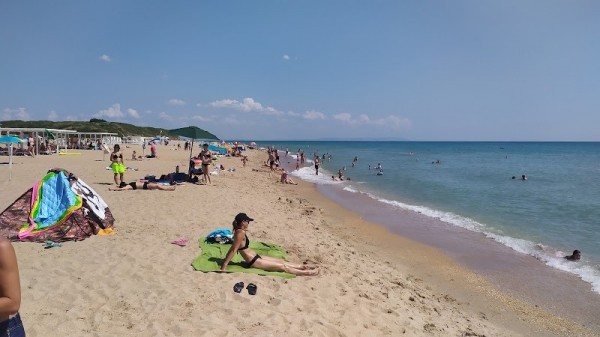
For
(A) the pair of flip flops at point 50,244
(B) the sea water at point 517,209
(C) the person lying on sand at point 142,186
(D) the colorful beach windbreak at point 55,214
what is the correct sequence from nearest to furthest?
(A) the pair of flip flops at point 50,244 → (D) the colorful beach windbreak at point 55,214 → (B) the sea water at point 517,209 → (C) the person lying on sand at point 142,186

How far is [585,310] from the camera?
712cm

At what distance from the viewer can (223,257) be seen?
7.07 meters

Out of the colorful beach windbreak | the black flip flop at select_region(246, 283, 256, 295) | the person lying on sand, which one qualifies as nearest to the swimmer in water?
the black flip flop at select_region(246, 283, 256, 295)

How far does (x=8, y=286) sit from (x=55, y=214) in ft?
21.7

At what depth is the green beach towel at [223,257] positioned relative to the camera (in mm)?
6410

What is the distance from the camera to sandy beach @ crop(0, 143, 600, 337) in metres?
4.77

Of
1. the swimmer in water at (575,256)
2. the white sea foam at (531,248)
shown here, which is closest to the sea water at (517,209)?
the white sea foam at (531,248)

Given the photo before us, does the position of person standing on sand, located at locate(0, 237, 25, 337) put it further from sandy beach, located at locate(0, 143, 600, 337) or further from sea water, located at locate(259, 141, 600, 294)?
sea water, located at locate(259, 141, 600, 294)

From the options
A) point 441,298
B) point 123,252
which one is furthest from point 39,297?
point 441,298

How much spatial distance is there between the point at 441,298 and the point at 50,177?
8.40 metres

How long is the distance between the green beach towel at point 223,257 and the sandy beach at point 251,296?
0.15 m

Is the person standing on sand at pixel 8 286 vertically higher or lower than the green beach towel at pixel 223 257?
higher

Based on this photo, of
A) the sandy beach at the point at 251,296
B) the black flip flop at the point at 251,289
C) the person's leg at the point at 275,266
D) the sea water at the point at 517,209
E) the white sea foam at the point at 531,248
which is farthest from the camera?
the sea water at the point at 517,209

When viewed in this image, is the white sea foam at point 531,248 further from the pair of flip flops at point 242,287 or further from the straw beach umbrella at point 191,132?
the straw beach umbrella at point 191,132
